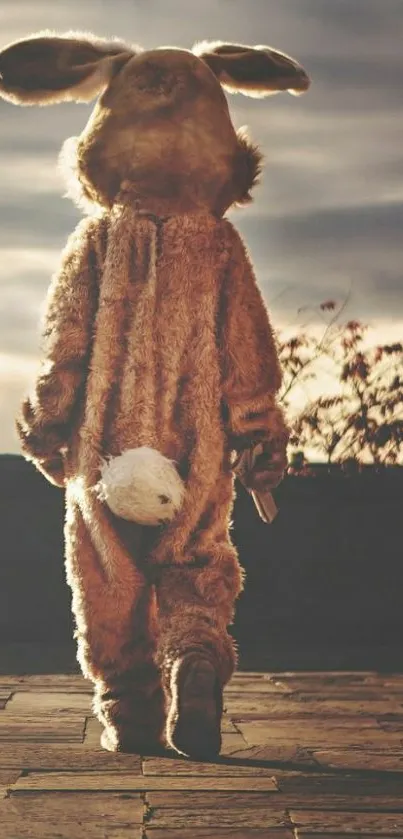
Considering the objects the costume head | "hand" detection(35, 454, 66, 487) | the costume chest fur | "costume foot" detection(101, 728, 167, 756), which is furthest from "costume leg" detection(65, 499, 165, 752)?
the costume head

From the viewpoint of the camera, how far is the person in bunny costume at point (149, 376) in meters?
3.55

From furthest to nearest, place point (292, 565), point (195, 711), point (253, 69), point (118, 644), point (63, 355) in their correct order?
point (292, 565) < point (253, 69) < point (63, 355) < point (118, 644) < point (195, 711)

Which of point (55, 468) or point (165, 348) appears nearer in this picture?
point (165, 348)

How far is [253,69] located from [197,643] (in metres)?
1.60

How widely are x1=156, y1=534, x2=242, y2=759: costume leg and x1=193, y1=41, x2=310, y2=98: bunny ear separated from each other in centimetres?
128

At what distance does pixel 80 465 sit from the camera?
364 centimetres

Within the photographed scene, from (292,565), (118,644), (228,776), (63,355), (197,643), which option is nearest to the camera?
(228,776)

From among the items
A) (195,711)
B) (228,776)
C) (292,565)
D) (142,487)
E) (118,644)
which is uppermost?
(142,487)

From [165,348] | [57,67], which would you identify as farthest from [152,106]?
[165,348]

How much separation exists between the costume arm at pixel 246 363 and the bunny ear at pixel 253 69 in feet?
1.52

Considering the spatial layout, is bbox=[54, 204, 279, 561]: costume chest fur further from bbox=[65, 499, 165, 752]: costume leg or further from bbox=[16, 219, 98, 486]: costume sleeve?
bbox=[65, 499, 165, 752]: costume leg

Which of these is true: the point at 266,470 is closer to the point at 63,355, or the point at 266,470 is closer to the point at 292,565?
the point at 63,355

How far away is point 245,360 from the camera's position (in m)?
3.72

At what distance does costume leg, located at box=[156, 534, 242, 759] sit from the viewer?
130 inches
